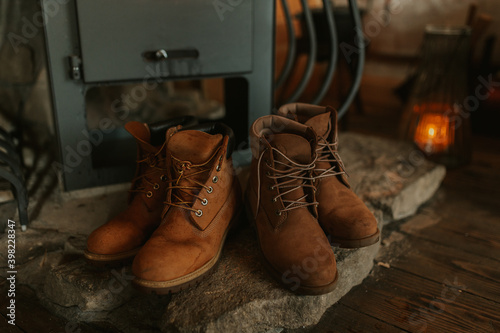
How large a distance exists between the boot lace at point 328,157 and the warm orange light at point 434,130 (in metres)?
1.05

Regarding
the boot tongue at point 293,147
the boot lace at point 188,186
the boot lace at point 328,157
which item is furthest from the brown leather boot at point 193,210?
the boot lace at point 328,157

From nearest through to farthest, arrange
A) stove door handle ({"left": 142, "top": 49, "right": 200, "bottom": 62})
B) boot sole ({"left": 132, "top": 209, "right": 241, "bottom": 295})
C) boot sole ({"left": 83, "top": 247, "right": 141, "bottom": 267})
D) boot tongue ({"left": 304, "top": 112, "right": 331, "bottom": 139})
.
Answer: boot sole ({"left": 132, "top": 209, "right": 241, "bottom": 295}) < boot sole ({"left": 83, "top": 247, "right": 141, "bottom": 267}) < boot tongue ({"left": 304, "top": 112, "right": 331, "bottom": 139}) < stove door handle ({"left": 142, "top": 49, "right": 200, "bottom": 62})

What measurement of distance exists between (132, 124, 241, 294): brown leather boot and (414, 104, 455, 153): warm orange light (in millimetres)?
1244

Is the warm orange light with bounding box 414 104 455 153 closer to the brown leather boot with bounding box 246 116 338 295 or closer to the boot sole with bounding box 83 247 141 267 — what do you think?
the brown leather boot with bounding box 246 116 338 295

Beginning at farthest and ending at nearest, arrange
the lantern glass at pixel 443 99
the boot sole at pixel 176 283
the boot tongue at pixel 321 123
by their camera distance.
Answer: the lantern glass at pixel 443 99 → the boot tongue at pixel 321 123 → the boot sole at pixel 176 283

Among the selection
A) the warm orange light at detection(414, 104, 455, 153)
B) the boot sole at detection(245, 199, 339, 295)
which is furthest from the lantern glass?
the boot sole at detection(245, 199, 339, 295)

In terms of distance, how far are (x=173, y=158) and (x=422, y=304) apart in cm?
67

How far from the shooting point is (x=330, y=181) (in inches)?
40.3

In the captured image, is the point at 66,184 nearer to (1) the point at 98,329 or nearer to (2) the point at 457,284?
(1) the point at 98,329

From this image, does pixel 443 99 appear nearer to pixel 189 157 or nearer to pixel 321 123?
pixel 321 123

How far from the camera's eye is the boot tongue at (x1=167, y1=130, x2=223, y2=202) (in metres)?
0.92

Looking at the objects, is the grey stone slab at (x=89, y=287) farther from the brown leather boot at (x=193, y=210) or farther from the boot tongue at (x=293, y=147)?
the boot tongue at (x=293, y=147)

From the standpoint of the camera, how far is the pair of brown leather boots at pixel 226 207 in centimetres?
84

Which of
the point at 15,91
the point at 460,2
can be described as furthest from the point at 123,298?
the point at 460,2
